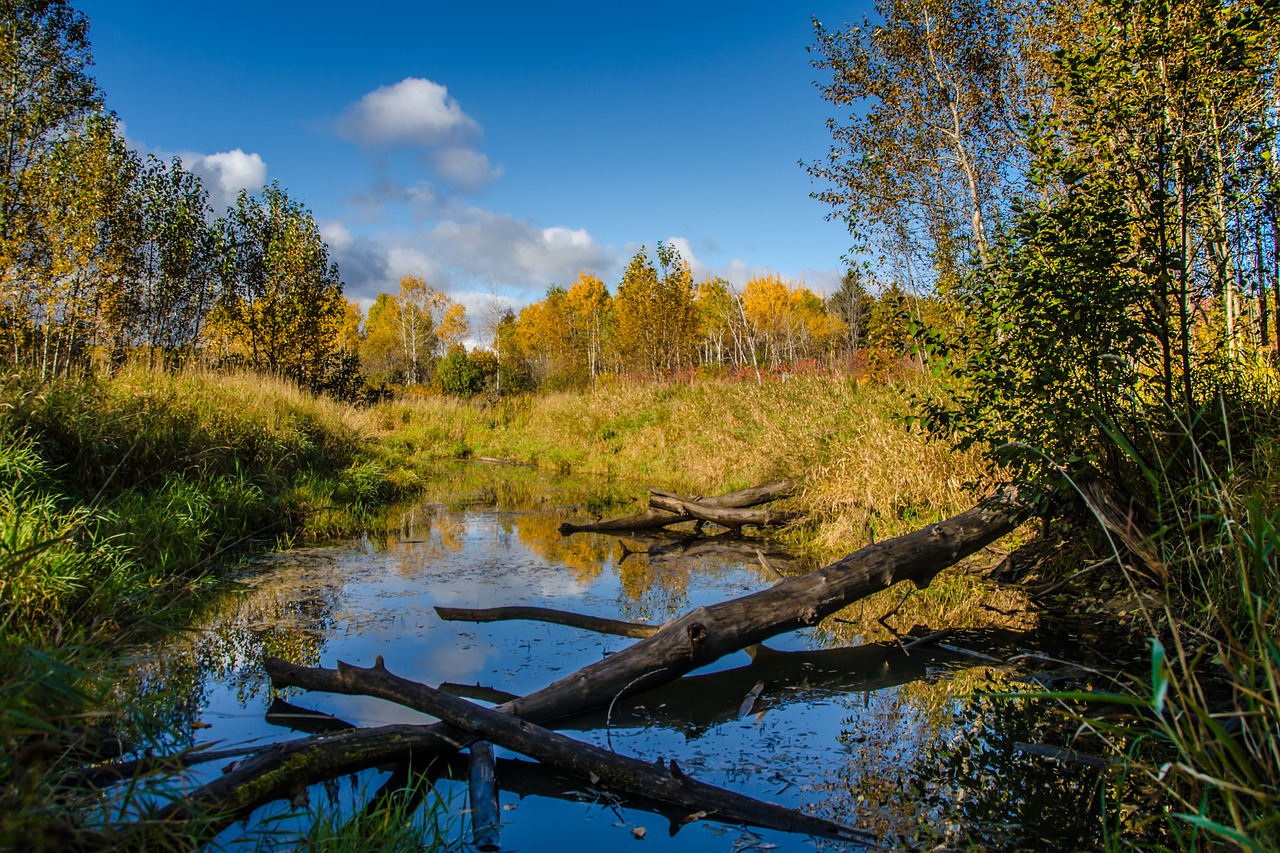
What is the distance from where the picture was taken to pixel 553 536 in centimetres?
852

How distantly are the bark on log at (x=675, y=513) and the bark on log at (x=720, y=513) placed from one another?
0.29 ft

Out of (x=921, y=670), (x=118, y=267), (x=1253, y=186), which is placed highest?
(x=118, y=267)

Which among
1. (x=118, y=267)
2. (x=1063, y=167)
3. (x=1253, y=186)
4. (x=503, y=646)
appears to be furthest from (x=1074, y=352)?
(x=118, y=267)

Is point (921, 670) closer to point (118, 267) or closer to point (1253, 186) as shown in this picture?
point (1253, 186)

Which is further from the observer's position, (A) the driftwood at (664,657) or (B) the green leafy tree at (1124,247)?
(B) the green leafy tree at (1124,247)

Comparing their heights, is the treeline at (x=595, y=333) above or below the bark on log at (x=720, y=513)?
above

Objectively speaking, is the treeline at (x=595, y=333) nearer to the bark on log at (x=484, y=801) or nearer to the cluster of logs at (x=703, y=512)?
the cluster of logs at (x=703, y=512)

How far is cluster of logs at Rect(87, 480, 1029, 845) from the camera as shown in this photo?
8.30 feet

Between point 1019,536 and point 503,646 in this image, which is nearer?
point 503,646

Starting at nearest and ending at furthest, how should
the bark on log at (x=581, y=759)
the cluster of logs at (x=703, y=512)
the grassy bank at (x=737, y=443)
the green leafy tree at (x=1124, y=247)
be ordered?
the bark on log at (x=581, y=759) → the green leafy tree at (x=1124, y=247) → the grassy bank at (x=737, y=443) → the cluster of logs at (x=703, y=512)

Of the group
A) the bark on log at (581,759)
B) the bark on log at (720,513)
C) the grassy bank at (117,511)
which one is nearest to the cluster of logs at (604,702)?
the bark on log at (581,759)

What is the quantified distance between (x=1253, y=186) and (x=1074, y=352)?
6.24 ft

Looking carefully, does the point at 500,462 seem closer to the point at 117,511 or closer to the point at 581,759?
the point at 117,511

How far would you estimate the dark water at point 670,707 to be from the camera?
2654mm
